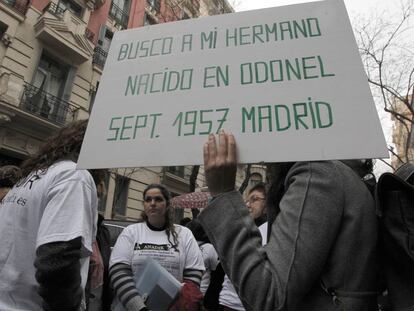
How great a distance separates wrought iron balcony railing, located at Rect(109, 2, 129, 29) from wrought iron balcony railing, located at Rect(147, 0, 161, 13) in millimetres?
1585

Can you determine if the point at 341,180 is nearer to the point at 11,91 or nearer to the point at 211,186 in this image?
the point at 211,186

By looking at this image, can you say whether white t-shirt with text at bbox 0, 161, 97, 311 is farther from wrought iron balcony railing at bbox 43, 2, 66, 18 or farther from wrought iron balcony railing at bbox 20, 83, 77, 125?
wrought iron balcony railing at bbox 43, 2, 66, 18

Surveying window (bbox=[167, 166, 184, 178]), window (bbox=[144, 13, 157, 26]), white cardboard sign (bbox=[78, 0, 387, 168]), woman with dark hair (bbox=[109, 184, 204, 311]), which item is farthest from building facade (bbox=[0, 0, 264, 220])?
white cardboard sign (bbox=[78, 0, 387, 168])

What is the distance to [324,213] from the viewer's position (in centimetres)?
101

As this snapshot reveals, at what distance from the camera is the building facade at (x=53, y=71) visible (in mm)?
10602

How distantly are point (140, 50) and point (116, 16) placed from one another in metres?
15.7

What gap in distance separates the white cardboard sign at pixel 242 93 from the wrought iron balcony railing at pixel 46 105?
10.6 m

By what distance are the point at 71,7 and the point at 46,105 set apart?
4457 mm

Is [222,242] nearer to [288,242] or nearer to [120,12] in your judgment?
[288,242]

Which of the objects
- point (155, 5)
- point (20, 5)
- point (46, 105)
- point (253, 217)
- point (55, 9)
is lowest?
point (253, 217)

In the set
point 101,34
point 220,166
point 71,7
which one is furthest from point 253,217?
point 101,34

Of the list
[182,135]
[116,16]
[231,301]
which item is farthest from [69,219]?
[116,16]

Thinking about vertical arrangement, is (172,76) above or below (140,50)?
below

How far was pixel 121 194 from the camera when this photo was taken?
14.8 m
